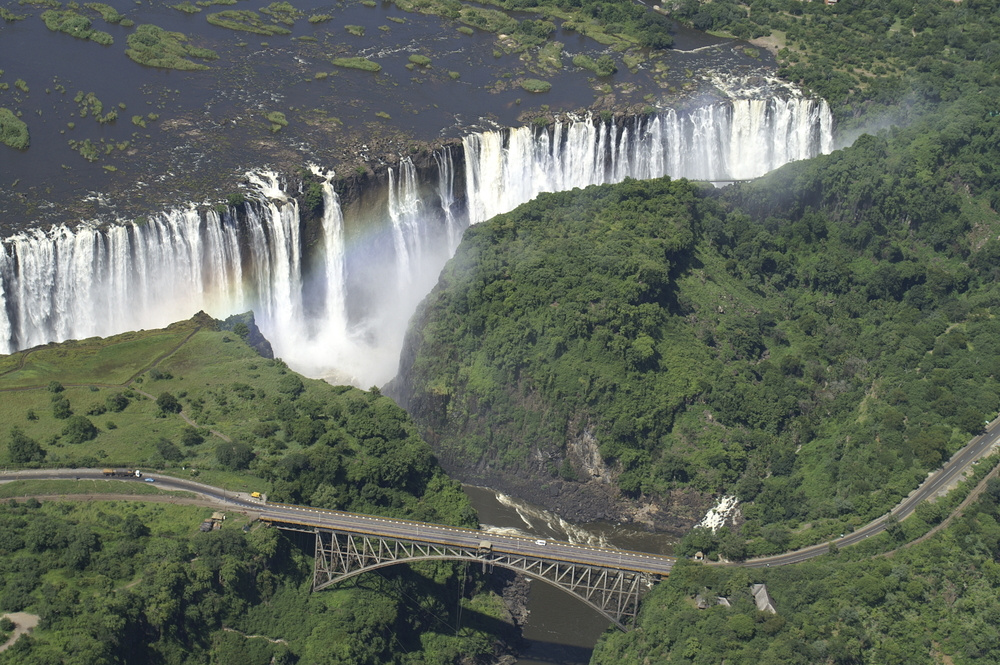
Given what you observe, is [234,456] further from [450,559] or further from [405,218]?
[405,218]

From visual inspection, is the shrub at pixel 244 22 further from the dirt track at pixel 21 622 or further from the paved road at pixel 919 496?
the paved road at pixel 919 496

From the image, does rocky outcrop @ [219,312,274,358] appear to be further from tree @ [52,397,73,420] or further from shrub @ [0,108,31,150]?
shrub @ [0,108,31,150]

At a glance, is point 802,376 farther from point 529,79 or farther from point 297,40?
point 297,40

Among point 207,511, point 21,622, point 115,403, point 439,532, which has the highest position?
point 115,403

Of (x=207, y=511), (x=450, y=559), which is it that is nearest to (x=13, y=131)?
(x=207, y=511)

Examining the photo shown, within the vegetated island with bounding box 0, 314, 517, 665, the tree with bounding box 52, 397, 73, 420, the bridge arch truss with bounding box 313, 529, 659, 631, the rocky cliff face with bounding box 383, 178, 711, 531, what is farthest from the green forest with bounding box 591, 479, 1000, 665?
the tree with bounding box 52, 397, 73, 420

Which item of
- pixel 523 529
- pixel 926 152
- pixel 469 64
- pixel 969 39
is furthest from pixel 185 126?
pixel 969 39
